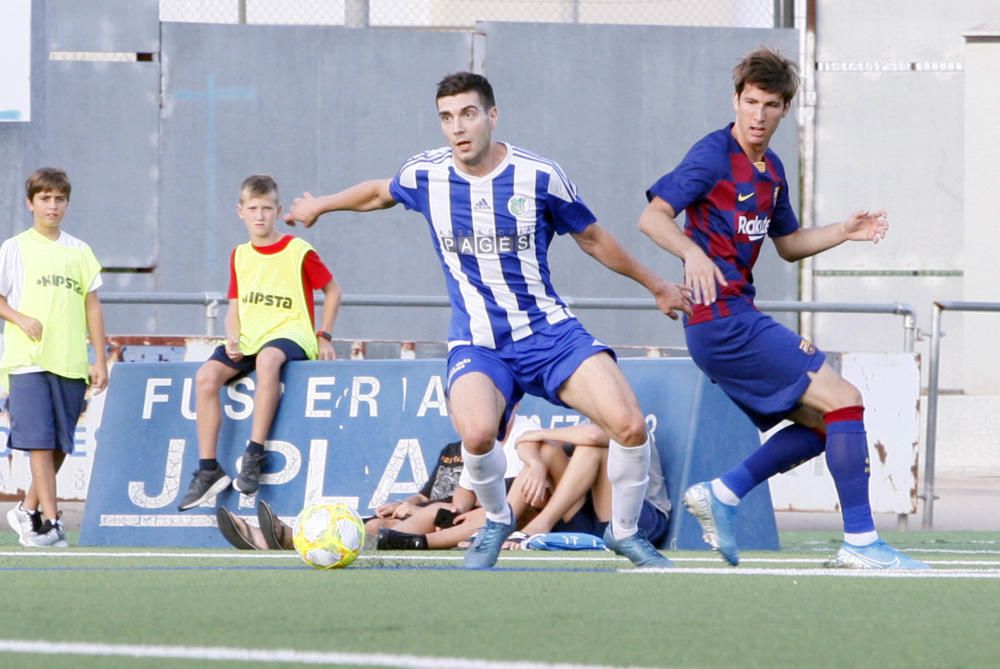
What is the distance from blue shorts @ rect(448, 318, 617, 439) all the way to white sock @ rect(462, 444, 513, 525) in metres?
0.13

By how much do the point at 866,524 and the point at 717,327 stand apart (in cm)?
91

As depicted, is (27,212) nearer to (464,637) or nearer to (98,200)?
(98,200)

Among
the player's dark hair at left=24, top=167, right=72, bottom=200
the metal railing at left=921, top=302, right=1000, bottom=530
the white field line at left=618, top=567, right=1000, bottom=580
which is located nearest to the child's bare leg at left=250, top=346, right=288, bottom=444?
the player's dark hair at left=24, top=167, right=72, bottom=200

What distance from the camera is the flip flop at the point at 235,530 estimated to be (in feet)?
26.3

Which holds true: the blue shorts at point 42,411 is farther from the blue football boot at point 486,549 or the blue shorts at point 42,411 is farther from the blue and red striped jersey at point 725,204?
the blue and red striped jersey at point 725,204

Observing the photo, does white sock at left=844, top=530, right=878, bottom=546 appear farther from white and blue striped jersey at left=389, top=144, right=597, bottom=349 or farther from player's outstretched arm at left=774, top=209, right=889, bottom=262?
white and blue striped jersey at left=389, top=144, right=597, bottom=349

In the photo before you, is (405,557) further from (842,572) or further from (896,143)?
(896,143)

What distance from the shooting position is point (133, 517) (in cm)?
919

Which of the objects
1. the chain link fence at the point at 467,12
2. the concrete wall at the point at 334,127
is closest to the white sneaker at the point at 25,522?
the concrete wall at the point at 334,127

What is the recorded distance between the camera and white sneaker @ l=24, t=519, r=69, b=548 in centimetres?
884

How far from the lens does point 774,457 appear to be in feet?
22.0

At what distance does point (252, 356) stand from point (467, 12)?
7768 millimetres

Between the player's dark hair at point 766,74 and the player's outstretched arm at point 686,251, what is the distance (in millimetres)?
567

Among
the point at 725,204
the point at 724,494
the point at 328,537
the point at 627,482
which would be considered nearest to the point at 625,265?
the point at 725,204
